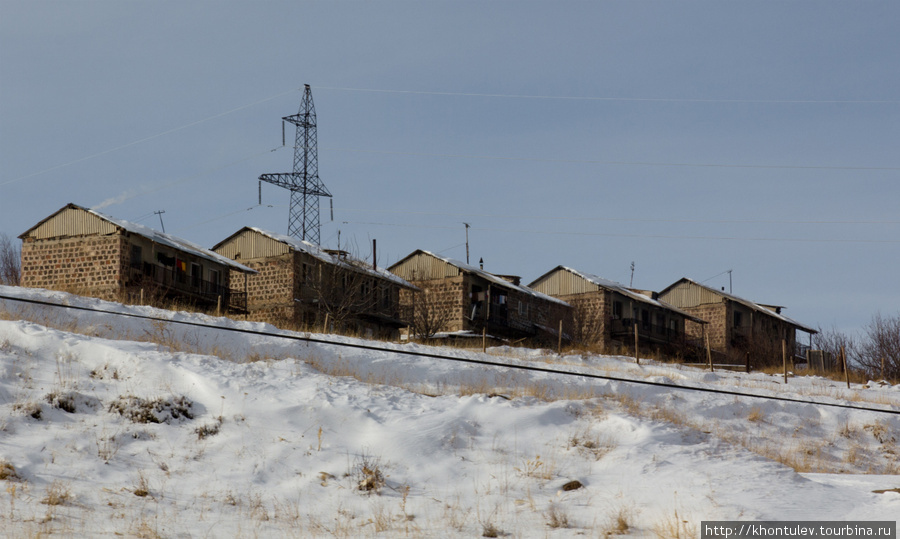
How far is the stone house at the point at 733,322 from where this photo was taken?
221ft

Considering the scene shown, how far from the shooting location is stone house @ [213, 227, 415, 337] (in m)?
49.7

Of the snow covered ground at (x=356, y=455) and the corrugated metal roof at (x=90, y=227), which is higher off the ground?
the corrugated metal roof at (x=90, y=227)

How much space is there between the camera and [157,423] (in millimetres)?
15508

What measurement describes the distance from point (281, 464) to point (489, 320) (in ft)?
143

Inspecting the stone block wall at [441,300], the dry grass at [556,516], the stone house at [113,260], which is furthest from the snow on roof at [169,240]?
the dry grass at [556,516]

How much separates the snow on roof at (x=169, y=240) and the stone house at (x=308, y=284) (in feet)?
6.35

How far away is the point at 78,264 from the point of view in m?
45.3

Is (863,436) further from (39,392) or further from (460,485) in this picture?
(39,392)

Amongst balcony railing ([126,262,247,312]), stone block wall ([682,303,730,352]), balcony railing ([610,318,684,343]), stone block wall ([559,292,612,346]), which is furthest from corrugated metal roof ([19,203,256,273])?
stone block wall ([682,303,730,352])

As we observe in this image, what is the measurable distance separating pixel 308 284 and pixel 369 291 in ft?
12.0

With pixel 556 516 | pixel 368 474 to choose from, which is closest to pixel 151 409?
pixel 368 474

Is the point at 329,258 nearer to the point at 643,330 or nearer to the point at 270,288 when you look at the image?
the point at 270,288

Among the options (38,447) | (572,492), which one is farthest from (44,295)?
(572,492)

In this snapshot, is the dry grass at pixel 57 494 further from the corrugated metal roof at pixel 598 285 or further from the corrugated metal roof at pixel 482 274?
the corrugated metal roof at pixel 598 285
